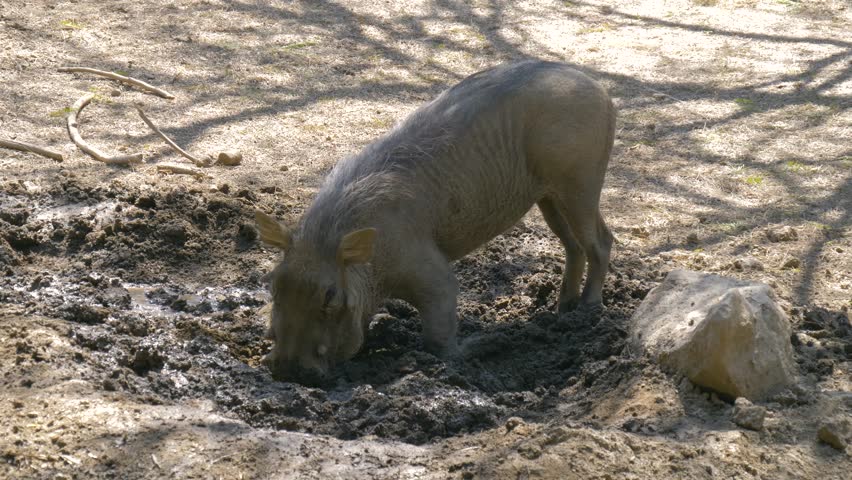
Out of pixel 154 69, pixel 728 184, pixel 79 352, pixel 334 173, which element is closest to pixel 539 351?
pixel 334 173

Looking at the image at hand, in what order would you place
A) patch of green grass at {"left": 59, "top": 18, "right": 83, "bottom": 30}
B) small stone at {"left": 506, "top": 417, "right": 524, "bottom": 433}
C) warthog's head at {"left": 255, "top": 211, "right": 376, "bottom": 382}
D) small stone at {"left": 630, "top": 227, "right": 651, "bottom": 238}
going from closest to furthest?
small stone at {"left": 506, "top": 417, "right": 524, "bottom": 433}, warthog's head at {"left": 255, "top": 211, "right": 376, "bottom": 382}, small stone at {"left": 630, "top": 227, "right": 651, "bottom": 238}, patch of green grass at {"left": 59, "top": 18, "right": 83, "bottom": 30}

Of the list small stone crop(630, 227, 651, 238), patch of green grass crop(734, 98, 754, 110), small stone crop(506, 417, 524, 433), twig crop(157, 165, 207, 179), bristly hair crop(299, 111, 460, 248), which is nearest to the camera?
small stone crop(506, 417, 524, 433)

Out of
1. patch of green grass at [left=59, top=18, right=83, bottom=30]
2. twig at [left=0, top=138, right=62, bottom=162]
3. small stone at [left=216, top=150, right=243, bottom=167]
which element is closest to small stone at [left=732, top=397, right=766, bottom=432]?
small stone at [left=216, top=150, right=243, bottom=167]

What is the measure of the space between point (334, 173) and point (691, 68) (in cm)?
527

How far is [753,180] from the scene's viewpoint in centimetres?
718

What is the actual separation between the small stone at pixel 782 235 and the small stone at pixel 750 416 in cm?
281

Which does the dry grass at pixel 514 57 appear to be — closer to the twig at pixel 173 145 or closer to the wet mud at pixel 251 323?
the twig at pixel 173 145

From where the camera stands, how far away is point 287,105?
805 cm

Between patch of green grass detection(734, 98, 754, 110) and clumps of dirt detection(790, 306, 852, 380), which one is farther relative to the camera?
patch of green grass detection(734, 98, 754, 110)

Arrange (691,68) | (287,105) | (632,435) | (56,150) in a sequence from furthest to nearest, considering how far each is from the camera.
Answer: (691,68)
(287,105)
(56,150)
(632,435)

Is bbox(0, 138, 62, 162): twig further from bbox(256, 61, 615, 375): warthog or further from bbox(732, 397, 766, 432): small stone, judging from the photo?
bbox(732, 397, 766, 432): small stone

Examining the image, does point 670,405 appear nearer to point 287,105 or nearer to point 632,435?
point 632,435

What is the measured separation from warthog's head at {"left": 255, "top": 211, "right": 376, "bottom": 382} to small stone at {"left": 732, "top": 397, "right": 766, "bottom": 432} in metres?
1.59

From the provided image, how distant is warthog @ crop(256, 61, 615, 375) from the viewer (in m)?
4.48
